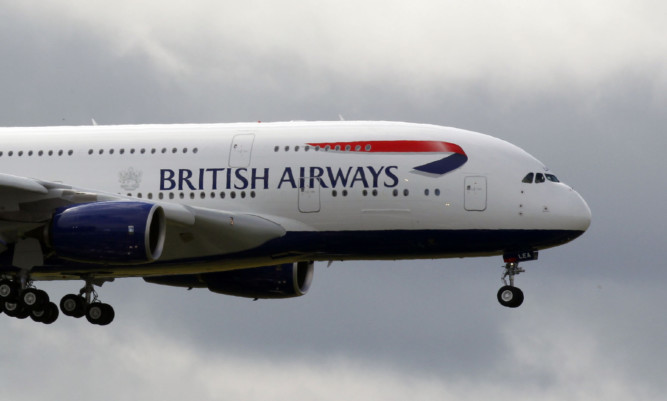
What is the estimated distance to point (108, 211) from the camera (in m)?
52.6

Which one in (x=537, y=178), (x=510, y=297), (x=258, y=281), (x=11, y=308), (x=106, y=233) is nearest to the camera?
(x=106, y=233)

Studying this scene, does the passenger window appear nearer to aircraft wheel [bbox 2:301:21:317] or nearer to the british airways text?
the british airways text

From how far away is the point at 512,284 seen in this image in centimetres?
5503

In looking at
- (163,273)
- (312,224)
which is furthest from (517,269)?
(163,273)

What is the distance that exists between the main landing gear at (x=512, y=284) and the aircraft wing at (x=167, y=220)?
21.2ft

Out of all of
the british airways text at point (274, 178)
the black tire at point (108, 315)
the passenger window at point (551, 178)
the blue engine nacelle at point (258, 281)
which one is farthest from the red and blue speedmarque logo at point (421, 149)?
the black tire at point (108, 315)

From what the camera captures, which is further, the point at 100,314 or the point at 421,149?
the point at 100,314

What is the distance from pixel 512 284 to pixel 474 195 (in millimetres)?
3007

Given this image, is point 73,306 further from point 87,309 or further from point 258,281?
point 258,281

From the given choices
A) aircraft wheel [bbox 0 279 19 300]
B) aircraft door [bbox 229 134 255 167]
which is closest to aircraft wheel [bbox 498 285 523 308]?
aircraft door [bbox 229 134 255 167]

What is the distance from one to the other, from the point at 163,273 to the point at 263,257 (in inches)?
146

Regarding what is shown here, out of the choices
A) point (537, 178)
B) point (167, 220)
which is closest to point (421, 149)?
point (537, 178)

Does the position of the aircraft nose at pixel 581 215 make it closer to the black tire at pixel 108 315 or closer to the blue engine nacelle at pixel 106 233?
the blue engine nacelle at pixel 106 233

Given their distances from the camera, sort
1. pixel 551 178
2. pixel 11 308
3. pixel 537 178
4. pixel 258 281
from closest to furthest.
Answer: pixel 537 178
pixel 551 178
pixel 11 308
pixel 258 281
